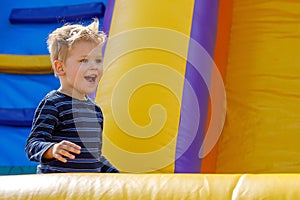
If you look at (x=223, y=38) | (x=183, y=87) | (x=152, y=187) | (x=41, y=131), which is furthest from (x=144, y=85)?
(x=152, y=187)

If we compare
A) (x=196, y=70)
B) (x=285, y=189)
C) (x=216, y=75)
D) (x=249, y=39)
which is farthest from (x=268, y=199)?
(x=249, y=39)

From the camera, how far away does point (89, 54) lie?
4.35 feet

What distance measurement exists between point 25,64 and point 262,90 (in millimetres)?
799

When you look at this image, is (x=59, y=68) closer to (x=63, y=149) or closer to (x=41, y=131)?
(x=41, y=131)

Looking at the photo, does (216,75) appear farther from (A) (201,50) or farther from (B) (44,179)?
(B) (44,179)

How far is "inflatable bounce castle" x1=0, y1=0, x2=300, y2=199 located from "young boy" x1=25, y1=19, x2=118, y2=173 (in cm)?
9

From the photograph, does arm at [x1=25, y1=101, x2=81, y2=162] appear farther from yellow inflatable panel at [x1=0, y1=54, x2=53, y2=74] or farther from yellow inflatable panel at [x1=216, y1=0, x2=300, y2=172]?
yellow inflatable panel at [x1=0, y1=54, x2=53, y2=74]

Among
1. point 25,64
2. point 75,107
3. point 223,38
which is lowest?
point 75,107

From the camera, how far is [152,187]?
2.87 feet

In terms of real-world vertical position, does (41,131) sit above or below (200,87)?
below

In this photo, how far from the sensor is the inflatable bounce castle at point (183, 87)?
4.57ft

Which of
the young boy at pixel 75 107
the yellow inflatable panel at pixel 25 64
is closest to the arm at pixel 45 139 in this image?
the young boy at pixel 75 107

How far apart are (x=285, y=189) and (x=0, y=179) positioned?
0.45 m

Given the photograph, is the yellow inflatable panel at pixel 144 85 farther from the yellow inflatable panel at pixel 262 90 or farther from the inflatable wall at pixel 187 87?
the yellow inflatable panel at pixel 262 90
